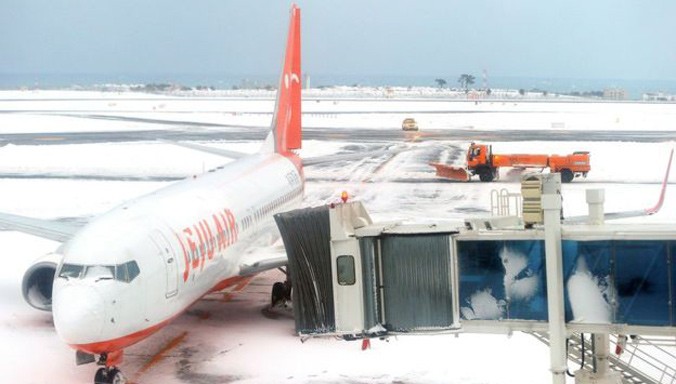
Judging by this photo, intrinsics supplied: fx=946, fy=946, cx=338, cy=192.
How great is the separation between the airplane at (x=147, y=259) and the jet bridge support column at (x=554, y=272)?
8.51m

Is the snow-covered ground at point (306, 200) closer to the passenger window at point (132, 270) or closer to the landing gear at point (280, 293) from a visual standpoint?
the landing gear at point (280, 293)

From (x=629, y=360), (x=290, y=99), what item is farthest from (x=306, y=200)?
(x=629, y=360)

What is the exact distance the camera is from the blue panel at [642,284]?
11.5m

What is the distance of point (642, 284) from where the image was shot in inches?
455

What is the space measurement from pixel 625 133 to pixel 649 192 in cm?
4444

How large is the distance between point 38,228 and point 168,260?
8.84 m

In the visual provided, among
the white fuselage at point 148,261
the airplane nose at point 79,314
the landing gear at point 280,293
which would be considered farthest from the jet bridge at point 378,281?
the landing gear at point 280,293

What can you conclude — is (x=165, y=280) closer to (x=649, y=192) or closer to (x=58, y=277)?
(x=58, y=277)

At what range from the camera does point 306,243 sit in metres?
12.8

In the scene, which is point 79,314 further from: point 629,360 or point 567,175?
point 567,175

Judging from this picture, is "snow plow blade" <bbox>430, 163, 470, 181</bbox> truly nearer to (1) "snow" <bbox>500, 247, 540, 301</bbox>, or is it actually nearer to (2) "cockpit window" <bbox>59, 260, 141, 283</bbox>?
(2) "cockpit window" <bbox>59, 260, 141, 283</bbox>

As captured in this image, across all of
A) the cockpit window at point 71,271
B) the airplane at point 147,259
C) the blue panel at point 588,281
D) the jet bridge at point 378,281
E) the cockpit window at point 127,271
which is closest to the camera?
the blue panel at point 588,281

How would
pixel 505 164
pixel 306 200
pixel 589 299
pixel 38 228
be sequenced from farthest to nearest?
1. pixel 505 164
2. pixel 306 200
3. pixel 38 228
4. pixel 589 299

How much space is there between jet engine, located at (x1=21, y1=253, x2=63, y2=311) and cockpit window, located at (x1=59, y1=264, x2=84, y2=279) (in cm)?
518
